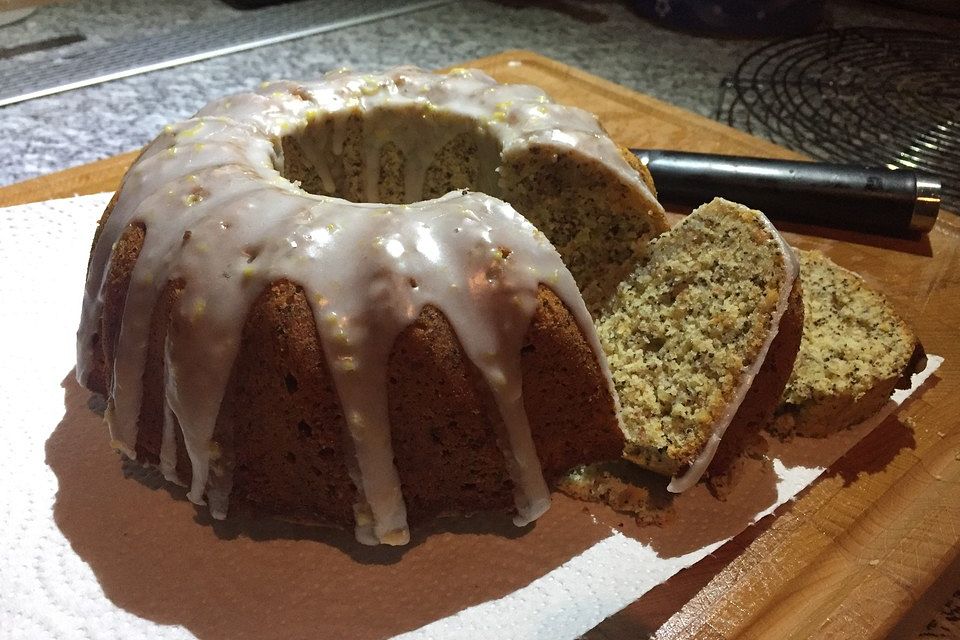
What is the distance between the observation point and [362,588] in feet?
4.50

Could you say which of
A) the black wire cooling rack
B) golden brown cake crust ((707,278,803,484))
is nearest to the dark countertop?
the black wire cooling rack

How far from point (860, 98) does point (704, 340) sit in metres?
2.46

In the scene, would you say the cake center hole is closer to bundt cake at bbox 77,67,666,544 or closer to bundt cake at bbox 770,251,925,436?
bundt cake at bbox 77,67,666,544

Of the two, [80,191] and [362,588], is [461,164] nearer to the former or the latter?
[362,588]

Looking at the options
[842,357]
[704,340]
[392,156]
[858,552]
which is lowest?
[858,552]

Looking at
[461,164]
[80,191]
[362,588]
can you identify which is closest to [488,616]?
[362,588]

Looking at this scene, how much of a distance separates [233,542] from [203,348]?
1.21 ft

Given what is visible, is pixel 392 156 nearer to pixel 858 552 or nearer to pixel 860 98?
pixel 858 552

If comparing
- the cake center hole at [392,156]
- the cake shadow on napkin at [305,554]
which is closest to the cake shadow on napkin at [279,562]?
the cake shadow on napkin at [305,554]

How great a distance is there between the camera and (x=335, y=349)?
1299mm

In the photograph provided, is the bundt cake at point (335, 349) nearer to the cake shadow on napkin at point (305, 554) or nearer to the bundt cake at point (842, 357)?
the cake shadow on napkin at point (305, 554)

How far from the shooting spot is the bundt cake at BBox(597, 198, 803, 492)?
150cm

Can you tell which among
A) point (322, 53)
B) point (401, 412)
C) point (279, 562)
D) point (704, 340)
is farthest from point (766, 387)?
point (322, 53)

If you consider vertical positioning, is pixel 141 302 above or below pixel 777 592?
above
